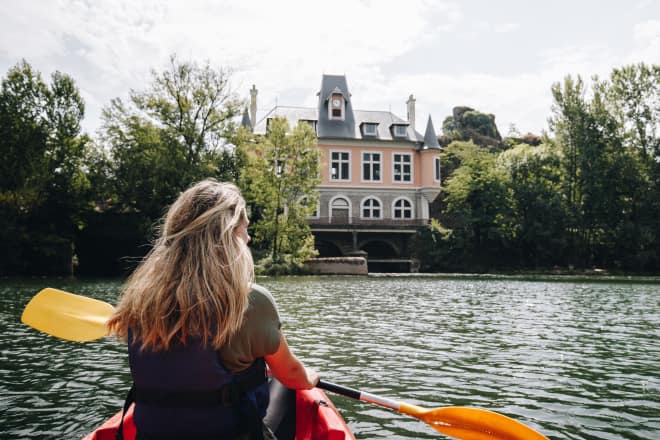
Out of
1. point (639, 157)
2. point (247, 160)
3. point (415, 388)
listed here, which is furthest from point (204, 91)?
point (639, 157)

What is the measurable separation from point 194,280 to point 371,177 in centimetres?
3770

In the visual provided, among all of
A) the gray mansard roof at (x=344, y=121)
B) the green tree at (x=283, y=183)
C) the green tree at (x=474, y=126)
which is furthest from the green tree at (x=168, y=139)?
the green tree at (x=474, y=126)

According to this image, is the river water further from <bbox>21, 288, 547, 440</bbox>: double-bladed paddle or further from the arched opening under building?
the arched opening under building

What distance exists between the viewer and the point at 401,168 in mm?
39938

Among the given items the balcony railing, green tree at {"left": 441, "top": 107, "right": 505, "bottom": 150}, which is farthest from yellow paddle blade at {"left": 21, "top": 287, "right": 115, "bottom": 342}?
green tree at {"left": 441, "top": 107, "right": 505, "bottom": 150}

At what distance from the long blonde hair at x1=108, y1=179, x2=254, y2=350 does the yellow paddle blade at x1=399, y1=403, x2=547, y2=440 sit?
1782 millimetres

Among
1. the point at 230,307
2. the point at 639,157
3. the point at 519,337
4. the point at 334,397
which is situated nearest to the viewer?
the point at 230,307

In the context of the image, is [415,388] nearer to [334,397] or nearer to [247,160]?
[334,397]

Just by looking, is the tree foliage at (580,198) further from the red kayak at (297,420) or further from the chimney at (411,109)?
the red kayak at (297,420)

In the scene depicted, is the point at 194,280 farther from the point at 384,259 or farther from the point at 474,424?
the point at 384,259

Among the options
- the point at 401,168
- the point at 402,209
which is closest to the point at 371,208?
the point at 402,209

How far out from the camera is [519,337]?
27.4 ft

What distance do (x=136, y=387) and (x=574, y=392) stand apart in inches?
180

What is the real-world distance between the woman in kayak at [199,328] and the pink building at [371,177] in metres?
35.3
